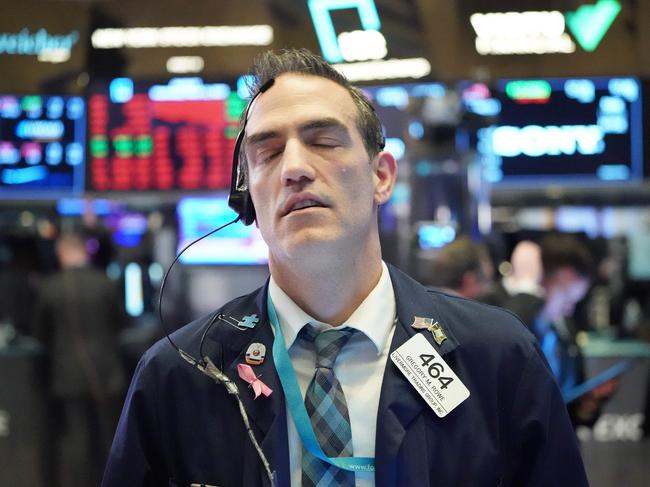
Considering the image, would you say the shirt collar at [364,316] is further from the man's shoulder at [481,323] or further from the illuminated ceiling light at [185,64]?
the illuminated ceiling light at [185,64]

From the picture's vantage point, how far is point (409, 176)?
199 inches

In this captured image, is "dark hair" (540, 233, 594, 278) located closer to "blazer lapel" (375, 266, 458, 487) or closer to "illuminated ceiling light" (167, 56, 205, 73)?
"illuminated ceiling light" (167, 56, 205, 73)

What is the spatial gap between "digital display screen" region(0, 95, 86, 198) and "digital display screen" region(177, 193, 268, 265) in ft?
2.08

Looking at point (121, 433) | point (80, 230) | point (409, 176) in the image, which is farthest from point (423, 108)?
point (121, 433)

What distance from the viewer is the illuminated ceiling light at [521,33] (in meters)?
4.46

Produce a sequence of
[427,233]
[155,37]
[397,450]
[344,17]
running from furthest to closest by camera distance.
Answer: [427,233] → [155,37] → [344,17] → [397,450]

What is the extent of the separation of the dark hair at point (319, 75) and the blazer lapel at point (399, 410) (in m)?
0.31

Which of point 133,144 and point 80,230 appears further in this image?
point 80,230

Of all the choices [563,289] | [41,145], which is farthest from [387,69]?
[41,145]

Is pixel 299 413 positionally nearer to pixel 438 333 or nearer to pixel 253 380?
pixel 253 380

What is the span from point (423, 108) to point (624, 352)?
78.4 inches

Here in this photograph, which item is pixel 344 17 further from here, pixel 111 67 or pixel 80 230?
pixel 80 230

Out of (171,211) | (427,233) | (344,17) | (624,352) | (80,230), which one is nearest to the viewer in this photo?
(344,17)

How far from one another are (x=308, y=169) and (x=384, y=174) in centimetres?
27
